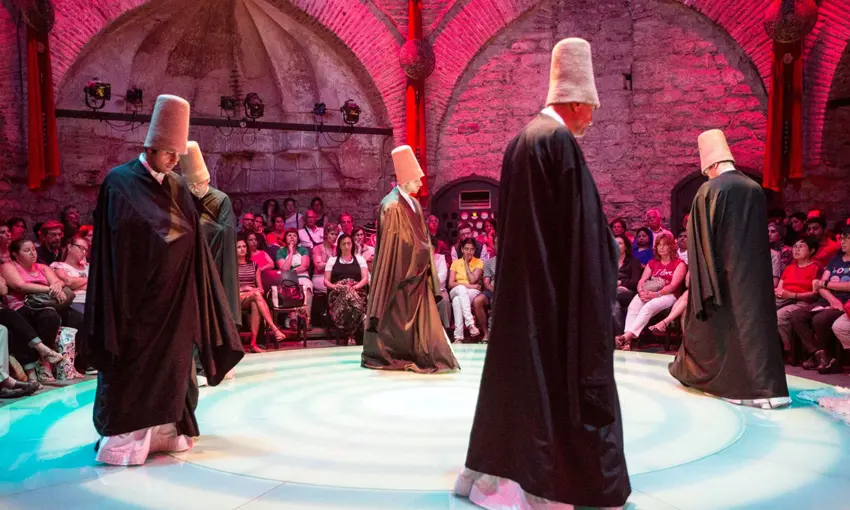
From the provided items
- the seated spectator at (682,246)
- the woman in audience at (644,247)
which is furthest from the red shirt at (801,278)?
the woman in audience at (644,247)

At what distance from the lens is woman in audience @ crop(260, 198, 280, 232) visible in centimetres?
1158

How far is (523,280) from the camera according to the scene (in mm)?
3041

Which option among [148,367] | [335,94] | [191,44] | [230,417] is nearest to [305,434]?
[230,417]

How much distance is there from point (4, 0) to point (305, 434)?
28.2 feet

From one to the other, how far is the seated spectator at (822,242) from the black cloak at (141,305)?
6698 mm

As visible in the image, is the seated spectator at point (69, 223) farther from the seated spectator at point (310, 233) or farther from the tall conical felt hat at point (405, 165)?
the tall conical felt hat at point (405, 165)

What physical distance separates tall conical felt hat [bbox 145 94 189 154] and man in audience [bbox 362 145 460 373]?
288 centimetres

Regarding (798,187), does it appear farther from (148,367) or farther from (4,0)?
(4,0)

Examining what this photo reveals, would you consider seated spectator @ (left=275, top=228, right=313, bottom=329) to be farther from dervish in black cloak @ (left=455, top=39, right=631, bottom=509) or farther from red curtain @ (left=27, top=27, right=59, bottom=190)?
dervish in black cloak @ (left=455, top=39, right=631, bottom=509)

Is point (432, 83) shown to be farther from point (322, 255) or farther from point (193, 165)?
point (193, 165)

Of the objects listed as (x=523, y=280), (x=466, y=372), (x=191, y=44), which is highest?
(x=191, y=44)

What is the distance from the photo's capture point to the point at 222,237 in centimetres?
619

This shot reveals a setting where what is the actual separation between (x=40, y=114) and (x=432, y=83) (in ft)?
19.5

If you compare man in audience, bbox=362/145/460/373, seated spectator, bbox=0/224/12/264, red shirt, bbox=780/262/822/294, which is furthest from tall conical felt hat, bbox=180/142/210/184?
red shirt, bbox=780/262/822/294
